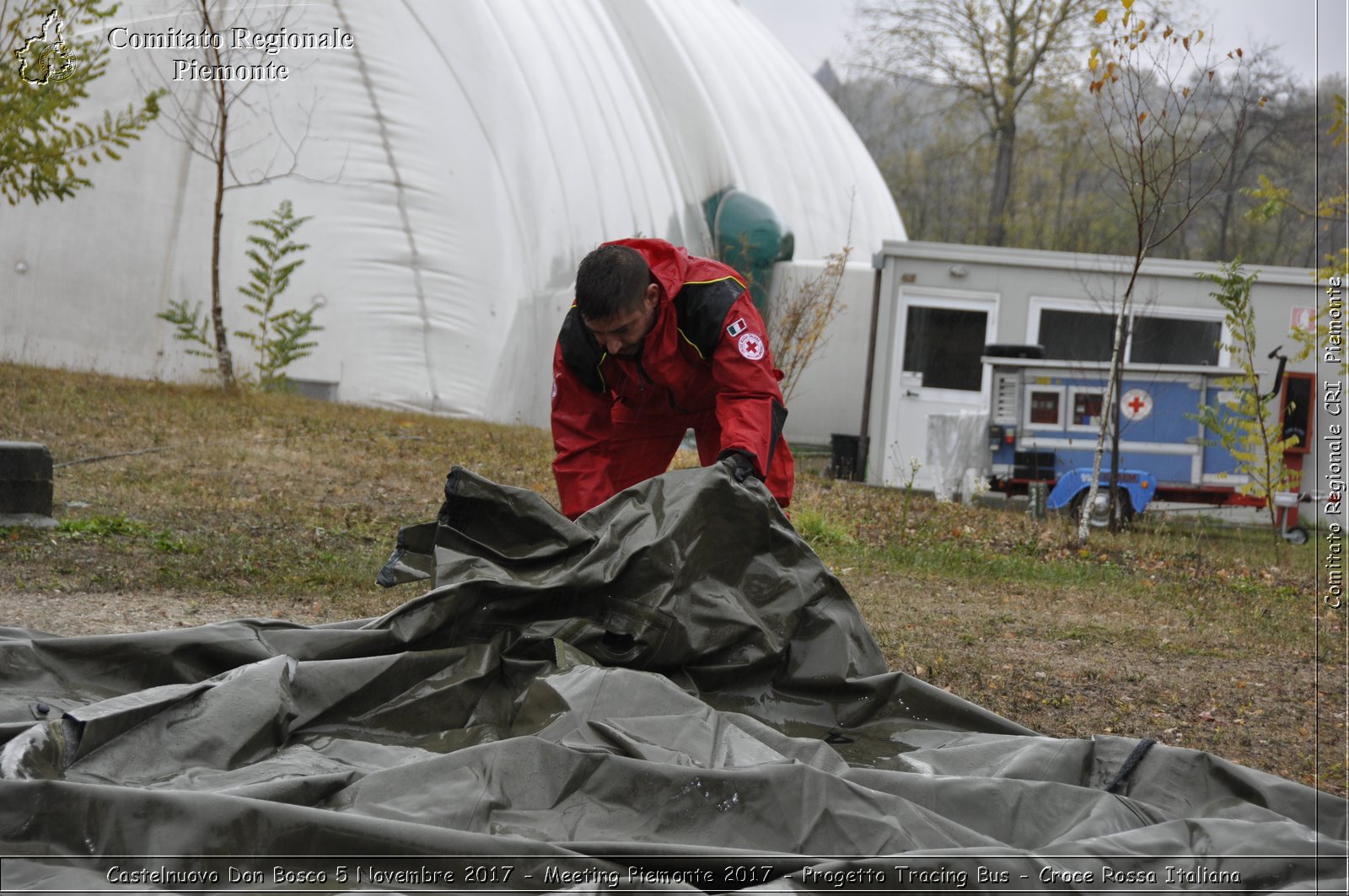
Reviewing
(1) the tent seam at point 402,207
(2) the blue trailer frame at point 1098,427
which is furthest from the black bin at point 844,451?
(1) the tent seam at point 402,207

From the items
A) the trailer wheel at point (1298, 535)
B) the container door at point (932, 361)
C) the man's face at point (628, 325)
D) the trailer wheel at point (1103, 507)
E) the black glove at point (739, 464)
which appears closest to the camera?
the black glove at point (739, 464)

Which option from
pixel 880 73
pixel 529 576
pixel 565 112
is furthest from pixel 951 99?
pixel 529 576

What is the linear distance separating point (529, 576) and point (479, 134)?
10.8 m

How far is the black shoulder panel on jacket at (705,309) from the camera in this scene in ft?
13.5

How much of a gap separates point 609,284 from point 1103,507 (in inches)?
297

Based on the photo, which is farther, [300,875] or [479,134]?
[479,134]

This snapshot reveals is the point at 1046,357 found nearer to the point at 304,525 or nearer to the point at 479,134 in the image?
the point at 479,134

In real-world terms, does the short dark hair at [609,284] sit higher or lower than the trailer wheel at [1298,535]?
higher

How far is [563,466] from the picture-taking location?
4.54 m

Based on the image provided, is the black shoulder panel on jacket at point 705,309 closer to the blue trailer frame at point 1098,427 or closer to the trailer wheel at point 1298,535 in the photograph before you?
the blue trailer frame at point 1098,427

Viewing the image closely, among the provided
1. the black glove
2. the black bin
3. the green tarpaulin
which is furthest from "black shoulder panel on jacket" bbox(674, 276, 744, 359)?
the black bin

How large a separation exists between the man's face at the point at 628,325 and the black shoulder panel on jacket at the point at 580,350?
0.09 meters

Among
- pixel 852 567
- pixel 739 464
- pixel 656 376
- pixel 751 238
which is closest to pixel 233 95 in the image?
pixel 751 238

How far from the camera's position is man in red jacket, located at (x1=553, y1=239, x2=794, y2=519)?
3914 mm
